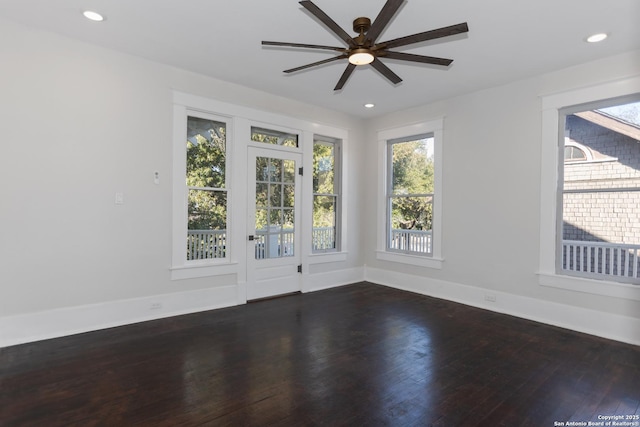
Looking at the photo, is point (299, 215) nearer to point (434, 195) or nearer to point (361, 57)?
point (434, 195)

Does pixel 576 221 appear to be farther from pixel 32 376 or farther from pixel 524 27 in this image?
pixel 32 376

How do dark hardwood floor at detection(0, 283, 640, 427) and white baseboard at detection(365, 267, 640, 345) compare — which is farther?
white baseboard at detection(365, 267, 640, 345)

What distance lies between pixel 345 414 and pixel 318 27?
3.13m

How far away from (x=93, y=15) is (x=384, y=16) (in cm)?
258

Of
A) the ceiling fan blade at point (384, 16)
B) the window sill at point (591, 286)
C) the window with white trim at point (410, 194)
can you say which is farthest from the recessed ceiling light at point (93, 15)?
the window sill at point (591, 286)

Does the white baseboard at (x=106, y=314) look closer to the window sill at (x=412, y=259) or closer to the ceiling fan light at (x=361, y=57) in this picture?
the window sill at (x=412, y=259)

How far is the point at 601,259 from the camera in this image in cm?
372

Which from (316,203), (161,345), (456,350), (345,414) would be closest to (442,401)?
(345,414)

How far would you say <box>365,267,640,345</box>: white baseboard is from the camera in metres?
3.40

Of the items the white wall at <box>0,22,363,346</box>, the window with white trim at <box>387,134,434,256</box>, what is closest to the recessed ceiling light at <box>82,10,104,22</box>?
the white wall at <box>0,22,363,346</box>

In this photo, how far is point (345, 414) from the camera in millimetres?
2109

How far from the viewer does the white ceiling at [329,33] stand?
273cm

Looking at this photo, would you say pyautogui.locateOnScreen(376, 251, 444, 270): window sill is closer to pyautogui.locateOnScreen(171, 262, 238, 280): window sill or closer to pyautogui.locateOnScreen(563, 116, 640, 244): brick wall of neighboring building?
pyautogui.locateOnScreen(563, 116, 640, 244): brick wall of neighboring building

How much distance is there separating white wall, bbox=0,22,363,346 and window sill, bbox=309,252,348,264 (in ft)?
6.05
